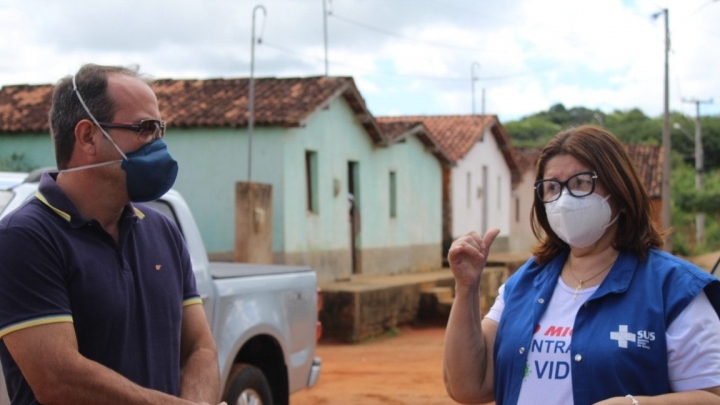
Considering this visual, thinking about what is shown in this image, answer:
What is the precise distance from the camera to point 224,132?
17562 millimetres

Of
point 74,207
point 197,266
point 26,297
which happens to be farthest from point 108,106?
point 197,266

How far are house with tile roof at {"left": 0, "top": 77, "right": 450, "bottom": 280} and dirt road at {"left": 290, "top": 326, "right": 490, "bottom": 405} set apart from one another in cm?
268

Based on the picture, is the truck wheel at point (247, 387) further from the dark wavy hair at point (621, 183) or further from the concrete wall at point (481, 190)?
the concrete wall at point (481, 190)

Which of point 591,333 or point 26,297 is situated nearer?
point 26,297

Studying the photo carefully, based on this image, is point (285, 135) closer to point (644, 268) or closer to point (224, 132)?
point (224, 132)

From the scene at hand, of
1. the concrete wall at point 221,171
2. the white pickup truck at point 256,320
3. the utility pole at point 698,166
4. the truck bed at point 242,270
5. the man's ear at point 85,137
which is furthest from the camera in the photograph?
the utility pole at point 698,166

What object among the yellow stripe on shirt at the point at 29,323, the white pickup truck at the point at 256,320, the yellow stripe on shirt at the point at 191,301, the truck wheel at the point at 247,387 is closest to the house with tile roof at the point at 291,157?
the white pickup truck at the point at 256,320

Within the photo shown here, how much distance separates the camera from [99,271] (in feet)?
9.14

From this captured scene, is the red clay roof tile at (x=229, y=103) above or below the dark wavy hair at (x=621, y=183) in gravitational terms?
above

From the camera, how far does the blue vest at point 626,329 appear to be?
2787 millimetres

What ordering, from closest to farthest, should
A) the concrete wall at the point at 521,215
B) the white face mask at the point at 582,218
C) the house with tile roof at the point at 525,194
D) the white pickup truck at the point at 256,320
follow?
the white face mask at the point at 582,218 → the white pickup truck at the point at 256,320 → the concrete wall at the point at 521,215 → the house with tile roof at the point at 525,194

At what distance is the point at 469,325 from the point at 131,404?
1.14 meters

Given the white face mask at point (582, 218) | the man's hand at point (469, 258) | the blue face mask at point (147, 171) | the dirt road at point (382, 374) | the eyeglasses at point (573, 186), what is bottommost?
the dirt road at point (382, 374)

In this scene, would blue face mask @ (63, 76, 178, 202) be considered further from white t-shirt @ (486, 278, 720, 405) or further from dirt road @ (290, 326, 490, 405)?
dirt road @ (290, 326, 490, 405)
